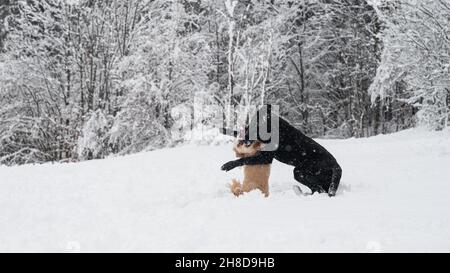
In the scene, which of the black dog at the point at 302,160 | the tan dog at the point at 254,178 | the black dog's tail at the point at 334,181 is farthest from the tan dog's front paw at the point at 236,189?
the black dog's tail at the point at 334,181

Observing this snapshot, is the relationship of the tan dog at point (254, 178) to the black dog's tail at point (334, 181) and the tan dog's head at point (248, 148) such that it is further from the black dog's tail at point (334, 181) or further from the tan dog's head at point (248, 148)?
the black dog's tail at point (334, 181)

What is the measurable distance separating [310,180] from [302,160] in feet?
0.76

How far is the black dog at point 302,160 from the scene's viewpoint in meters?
4.73

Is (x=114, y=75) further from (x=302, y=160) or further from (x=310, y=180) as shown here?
(x=310, y=180)

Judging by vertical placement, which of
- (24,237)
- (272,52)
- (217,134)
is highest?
(272,52)

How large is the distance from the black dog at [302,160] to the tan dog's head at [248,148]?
4 cm

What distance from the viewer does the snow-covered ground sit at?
304 centimetres

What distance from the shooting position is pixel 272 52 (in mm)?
16516

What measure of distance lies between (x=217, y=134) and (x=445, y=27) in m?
5.85

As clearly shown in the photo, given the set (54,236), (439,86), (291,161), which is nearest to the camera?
(54,236)
